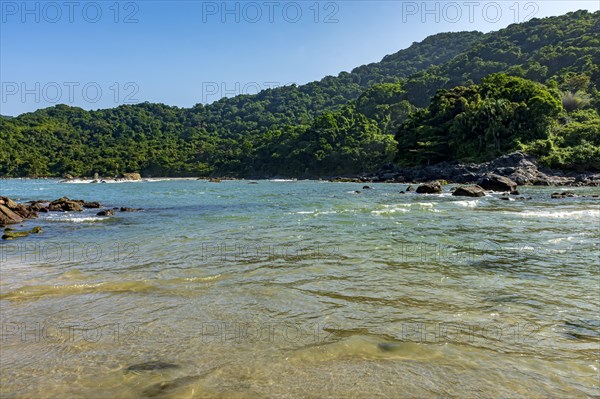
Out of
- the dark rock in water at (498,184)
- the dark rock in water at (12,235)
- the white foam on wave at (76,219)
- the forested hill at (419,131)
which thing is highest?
the forested hill at (419,131)

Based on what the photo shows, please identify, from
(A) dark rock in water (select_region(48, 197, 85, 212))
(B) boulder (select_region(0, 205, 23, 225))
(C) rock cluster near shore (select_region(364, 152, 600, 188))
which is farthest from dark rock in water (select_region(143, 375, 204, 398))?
(C) rock cluster near shore (select_region(364, 152, 600, 188))

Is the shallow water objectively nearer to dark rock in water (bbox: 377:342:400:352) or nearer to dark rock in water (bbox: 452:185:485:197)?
dark rock in water (bbox: 377:342:400:352)

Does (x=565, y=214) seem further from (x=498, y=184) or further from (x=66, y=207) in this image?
(x=66, y=207)

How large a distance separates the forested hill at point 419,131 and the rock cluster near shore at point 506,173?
2.96m

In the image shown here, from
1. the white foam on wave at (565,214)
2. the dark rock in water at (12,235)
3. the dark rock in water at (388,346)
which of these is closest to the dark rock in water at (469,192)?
the white foam on wave at (565,214)

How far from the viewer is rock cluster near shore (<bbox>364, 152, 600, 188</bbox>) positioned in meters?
54.1

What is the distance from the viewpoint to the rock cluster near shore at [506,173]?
54062mm

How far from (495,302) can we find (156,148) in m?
176

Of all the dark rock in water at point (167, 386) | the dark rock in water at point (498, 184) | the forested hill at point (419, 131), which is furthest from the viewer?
→ the forested hill at point (419, 131)

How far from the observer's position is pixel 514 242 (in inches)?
554

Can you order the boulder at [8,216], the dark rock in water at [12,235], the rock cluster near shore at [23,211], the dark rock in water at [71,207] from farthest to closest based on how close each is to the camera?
the dark rock in water at [71,207] < the boulder at [8,216] < the rock cluster near shore at [23,211] < the dark rock in water at [12,235]

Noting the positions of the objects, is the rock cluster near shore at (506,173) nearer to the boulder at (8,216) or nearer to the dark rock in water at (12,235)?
the dark rock in water at (12,235)

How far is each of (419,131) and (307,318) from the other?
8748 centimetres

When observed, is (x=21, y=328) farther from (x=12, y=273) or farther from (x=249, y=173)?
(x=249, y=173)
